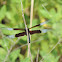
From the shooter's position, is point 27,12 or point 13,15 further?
point 27,12

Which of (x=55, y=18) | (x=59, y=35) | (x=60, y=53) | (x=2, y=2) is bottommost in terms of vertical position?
(x=60, y=53)

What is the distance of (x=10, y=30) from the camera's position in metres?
1.18

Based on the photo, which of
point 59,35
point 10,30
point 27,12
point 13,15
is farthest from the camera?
point 27,12

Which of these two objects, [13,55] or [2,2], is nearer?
[13,55]

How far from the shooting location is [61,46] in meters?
1.31

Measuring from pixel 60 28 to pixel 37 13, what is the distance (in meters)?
0.30

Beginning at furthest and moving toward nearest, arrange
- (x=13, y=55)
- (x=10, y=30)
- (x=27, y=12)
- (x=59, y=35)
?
1. (x=27, y=12)
2. (x=59, y=35)
3. (x=10, y=30)
4. (x=13, y=55)

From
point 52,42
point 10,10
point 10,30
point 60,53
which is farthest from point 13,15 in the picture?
point 60,53

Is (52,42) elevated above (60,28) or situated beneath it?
situated beneath

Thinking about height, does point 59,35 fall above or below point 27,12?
below

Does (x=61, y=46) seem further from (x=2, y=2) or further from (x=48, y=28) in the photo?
(x=2, y=2)

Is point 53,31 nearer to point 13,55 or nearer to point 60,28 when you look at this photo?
point 60,28

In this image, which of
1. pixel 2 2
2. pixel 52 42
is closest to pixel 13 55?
pixel 52 42

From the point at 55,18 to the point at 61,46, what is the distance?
0.25 metres
